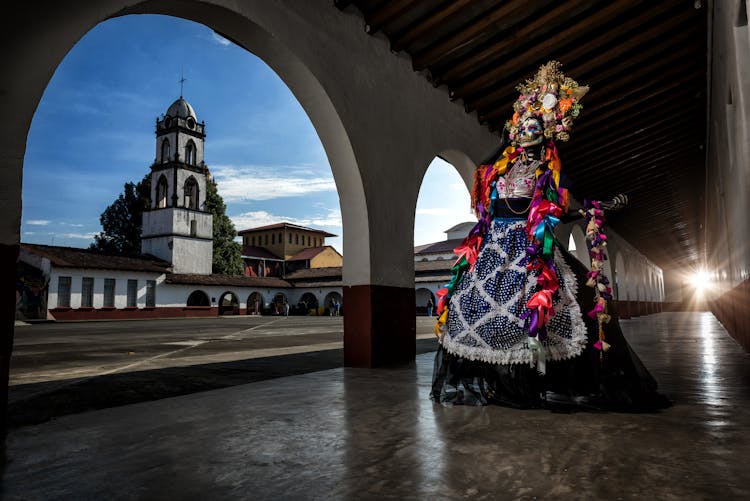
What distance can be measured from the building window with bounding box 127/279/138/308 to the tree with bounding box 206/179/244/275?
28.2 feet

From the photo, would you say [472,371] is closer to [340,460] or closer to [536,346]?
[536,346]

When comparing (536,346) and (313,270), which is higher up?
(313,270)

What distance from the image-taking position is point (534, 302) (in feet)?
8.66

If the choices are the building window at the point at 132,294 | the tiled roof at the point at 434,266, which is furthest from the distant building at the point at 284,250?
the building window at the point at 132,294

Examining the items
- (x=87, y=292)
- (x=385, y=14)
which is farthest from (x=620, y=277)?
(x=87, y=292)

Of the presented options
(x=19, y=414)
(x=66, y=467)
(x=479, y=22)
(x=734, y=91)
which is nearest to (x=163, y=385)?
(x=19, y=414)

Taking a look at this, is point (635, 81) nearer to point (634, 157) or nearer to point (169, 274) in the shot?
point (634, 157)

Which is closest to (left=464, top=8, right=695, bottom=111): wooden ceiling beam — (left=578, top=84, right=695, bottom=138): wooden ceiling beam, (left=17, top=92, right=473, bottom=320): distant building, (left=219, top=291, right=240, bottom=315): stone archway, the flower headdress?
(left=578, top=84, right=695, bottom=138): wooden ceiling beam

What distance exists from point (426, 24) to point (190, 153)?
34122mm

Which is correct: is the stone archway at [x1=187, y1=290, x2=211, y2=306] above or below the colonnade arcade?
below

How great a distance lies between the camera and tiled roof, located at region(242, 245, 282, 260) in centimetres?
4591

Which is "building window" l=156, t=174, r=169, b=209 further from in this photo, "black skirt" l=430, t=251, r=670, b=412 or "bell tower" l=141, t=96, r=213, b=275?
"black skirt" l=430, t=251, r=670, b=412

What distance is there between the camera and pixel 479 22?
4891 millimetres

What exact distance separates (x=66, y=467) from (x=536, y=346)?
2.15 m
